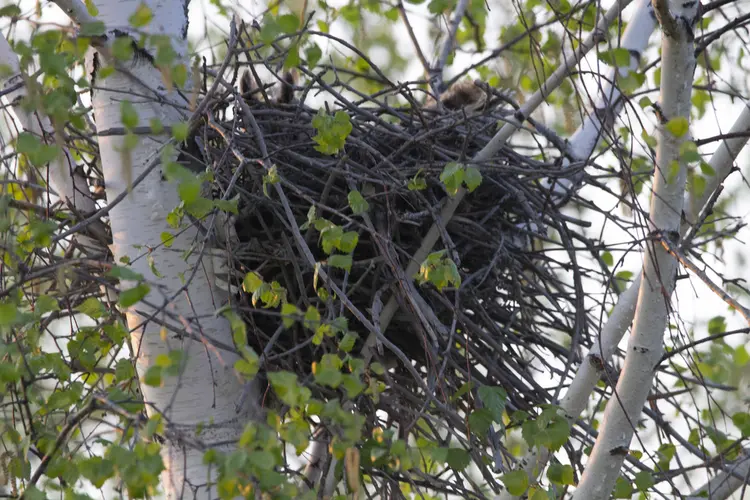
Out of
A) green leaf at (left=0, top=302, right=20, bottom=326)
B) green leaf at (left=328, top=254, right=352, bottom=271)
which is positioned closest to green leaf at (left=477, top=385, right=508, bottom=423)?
green leaf at (left=328, top=254, right=352, bottom=271)

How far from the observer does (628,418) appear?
123 cm

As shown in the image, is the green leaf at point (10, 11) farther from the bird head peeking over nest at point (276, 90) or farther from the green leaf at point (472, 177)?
the green leaf at point (472, 177)

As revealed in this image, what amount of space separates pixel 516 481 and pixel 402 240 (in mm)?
600

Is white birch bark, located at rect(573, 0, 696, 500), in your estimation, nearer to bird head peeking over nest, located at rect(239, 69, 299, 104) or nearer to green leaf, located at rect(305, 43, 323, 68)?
green leaf, located at rect(305, 43, 323, 68)

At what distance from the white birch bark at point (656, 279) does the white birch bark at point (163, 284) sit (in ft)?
1.96

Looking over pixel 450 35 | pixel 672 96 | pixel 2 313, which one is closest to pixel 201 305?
pixel 2 313

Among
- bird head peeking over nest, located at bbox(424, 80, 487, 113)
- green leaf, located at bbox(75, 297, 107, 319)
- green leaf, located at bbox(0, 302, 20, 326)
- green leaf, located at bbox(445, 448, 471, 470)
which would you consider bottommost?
green leaf, located at bbox(0, 302, 20, 326)

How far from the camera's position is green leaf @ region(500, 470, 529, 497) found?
1.20 m

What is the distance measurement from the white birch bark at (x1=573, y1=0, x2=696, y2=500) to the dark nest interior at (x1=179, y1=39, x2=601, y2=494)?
178 mm

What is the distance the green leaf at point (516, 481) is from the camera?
1201 millimetres

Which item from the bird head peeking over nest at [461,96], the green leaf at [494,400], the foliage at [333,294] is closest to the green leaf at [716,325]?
the foliage at [333,294]

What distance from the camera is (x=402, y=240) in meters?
1.66

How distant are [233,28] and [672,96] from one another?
0.68 m

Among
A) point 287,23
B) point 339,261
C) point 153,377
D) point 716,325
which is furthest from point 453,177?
point 716,325
